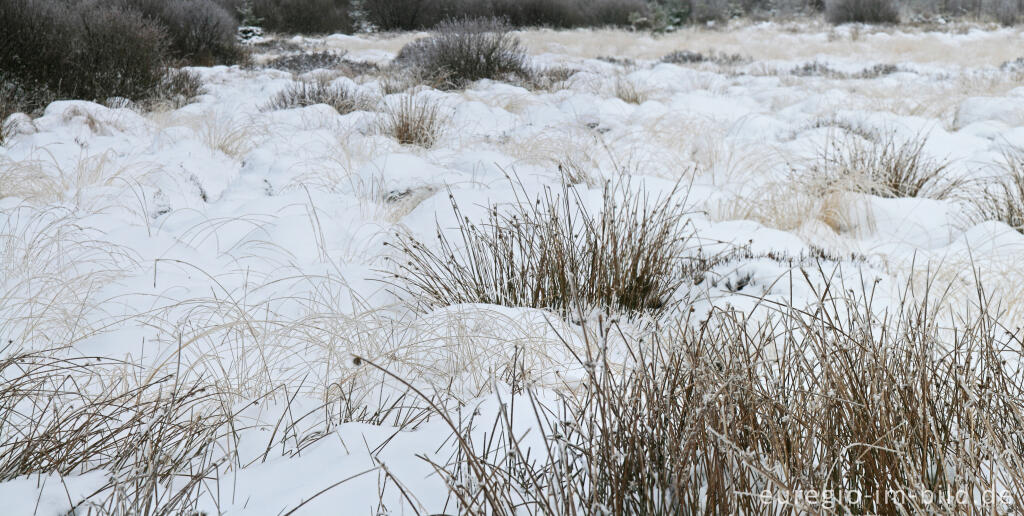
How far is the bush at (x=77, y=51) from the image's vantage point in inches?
252

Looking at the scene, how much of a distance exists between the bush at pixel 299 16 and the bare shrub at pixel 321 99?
16377 mm

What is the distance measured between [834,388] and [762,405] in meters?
0.17

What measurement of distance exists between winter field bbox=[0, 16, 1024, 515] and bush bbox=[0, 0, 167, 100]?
2.99ft

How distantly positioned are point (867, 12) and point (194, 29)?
20.3 metres

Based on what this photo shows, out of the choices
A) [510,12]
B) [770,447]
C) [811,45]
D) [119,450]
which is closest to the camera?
[770,447]

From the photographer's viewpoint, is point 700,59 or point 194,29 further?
point 700,59

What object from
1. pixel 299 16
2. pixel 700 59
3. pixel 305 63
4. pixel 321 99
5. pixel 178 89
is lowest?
pixel 321 99

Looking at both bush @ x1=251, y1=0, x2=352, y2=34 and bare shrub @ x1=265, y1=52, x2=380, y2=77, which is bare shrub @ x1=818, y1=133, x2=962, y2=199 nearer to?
bare shrub @ x1=265, y1=52, x2=380, y2=77

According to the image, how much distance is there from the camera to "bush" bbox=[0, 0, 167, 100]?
640 centimetres

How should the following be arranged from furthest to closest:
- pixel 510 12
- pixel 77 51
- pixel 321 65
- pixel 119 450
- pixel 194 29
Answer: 1. pixel 510 12
2. pixel 194 29
3. pixel 321 65
4. pixel 77 51
5. pixel 119 450

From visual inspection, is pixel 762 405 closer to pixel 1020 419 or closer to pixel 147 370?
pixel 1020 419

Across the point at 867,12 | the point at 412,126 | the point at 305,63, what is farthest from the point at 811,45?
the point at 412,126

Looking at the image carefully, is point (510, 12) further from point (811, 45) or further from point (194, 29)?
point (194, 29)

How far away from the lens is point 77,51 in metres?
6.75
